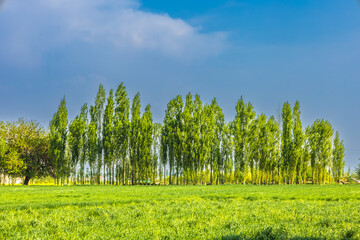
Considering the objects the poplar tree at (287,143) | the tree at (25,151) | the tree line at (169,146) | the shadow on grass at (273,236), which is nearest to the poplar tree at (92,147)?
the tree line at (169,146)

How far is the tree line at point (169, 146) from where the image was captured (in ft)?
153

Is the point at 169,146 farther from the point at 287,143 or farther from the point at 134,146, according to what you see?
the point at 287,143

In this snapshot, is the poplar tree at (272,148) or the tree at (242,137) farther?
the poplar tree at (272,148)

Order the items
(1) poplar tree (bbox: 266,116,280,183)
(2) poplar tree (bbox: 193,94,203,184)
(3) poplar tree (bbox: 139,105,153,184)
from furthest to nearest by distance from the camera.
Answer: (1) poplar tree (bbox: 266,116,280,183) → (3) poplar tree (bbox: 139,105,153,184) → (2) poplar tree (bbox: 193,94,203,184)

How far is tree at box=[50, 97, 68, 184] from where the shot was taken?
4675 centimetres

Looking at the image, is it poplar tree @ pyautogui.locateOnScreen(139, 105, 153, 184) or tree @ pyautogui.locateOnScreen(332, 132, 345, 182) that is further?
tree @ pyautogui.locateOnScreen(332, 132, 345, 182)

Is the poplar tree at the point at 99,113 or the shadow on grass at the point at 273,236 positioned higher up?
the poplar tree at the point at 99,113

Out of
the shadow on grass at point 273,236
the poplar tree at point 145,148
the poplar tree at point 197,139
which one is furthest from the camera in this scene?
Answer: the poplar tree at point 145,148

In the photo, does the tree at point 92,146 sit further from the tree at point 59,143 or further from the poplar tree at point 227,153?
the poplar tree at point 227,153

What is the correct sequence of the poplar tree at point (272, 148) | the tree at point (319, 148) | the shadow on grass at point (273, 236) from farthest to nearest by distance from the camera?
the tree at point (319, 148), the poplar tree at point (272, 148), the shadow on grass at point (273, 236)

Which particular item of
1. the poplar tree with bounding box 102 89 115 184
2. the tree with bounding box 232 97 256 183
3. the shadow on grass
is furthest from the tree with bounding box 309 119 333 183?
the shadow on grass

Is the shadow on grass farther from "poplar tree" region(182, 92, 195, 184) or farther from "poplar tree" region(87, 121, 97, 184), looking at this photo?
"poplar tree" region(87, 121, 97, 184)

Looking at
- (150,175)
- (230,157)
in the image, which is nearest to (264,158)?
(230,157)

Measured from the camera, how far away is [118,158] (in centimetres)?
4741
